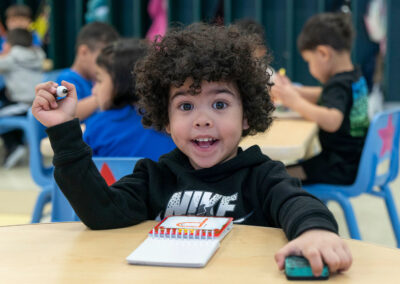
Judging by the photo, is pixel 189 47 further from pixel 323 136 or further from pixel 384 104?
pixel 384 104

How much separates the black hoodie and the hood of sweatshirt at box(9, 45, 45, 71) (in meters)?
4.12

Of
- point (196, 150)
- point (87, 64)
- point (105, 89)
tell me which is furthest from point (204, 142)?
point (87, 64)

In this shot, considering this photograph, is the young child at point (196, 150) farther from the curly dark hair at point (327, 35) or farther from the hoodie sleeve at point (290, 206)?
the curly dark hair at point (327, 35)

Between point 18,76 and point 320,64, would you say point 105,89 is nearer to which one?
point 320,64

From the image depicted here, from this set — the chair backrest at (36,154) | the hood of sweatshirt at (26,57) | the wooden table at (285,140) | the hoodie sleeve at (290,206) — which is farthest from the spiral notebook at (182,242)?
the hood of sweatshirt at (26,57)

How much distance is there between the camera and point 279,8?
671cm

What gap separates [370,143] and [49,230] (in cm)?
150

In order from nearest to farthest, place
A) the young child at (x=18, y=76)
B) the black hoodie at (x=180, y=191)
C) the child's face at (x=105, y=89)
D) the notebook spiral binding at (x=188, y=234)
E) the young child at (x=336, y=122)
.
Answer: the notebook spiral binding at (x=188, y=234)
the black hoodie at (x=180, y=191)
the child's face at (x=105, y=89)
the young child at (x=336, y=122)
the young child at (x=18, y=76)

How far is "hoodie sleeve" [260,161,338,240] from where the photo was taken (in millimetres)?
928

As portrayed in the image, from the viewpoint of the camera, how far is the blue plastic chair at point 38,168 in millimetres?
2512

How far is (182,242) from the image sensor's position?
0.90 metres

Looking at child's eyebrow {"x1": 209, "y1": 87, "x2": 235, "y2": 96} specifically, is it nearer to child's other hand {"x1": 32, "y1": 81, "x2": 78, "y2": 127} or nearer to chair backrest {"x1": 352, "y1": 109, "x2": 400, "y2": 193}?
child's other hand {"x1": 32, "y1": 81, "x2": 78, "y2": 127}

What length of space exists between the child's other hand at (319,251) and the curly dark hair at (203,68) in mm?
497

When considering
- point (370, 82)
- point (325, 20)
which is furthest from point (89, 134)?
point (370, 82)
